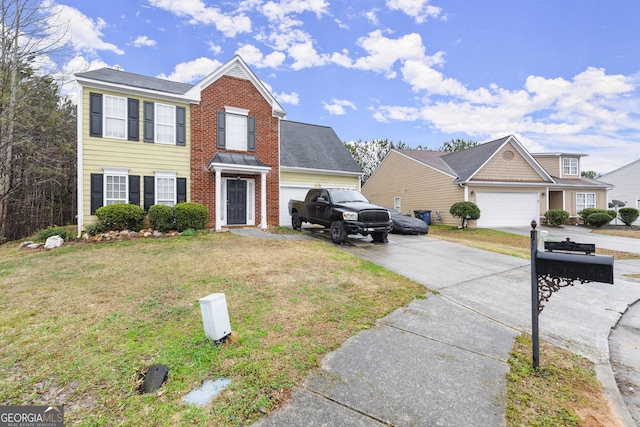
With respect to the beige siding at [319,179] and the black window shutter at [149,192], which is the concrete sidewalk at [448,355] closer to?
the black window shutter at [149,192]

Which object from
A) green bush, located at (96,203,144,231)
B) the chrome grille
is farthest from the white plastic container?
green bush, located at (96,203,144,231)

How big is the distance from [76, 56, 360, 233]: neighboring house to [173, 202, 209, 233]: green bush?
83 cm

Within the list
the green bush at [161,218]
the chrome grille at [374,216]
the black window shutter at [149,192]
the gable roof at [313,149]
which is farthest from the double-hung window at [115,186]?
the chrome grille at [374,216]

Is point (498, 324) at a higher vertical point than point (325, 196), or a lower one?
lower

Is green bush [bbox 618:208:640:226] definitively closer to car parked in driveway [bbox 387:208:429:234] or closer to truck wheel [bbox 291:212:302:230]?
car parked in driveway [bbox 387:208:429:234]

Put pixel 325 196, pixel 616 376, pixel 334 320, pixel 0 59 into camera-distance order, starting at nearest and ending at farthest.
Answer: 1. pixel 616 376
2. pixel 334 320
3. pixel 325 196
4. pixel 0 59

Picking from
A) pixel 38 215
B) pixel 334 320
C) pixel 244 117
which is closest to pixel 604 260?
pixel 334 320

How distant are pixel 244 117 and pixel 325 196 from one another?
19.2 feet

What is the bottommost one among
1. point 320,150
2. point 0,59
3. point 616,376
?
point 616,376

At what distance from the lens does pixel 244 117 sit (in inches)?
506

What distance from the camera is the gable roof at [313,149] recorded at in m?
16.0

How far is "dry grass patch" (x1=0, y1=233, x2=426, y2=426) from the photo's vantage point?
83.4 inches

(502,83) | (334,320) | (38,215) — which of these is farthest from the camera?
(38,215)

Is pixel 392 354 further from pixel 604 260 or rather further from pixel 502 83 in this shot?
pixel 502 83
